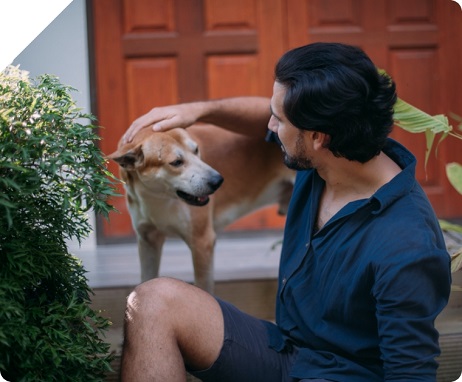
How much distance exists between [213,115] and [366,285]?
1.11 meters

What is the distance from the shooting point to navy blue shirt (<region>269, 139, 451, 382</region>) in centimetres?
186

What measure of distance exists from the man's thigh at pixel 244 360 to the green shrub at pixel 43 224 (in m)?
0.32

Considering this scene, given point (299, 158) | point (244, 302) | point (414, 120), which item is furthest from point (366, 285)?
point (244, 302)

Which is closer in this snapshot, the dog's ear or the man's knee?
the man's knee

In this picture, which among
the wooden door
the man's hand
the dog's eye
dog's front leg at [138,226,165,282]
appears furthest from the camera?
the wooden door

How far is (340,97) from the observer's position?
6.50 ft

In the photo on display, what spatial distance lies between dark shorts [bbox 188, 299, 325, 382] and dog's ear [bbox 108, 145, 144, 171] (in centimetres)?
85

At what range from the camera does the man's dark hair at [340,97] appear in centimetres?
199

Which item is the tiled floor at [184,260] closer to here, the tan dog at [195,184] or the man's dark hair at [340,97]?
the tan dog at [195,184]

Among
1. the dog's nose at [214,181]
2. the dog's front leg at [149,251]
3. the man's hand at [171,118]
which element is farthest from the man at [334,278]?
the dog's front leg at [149,251]

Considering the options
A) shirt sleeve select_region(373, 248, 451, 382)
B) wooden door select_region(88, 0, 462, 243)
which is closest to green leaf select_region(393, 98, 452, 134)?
shirt sleeve select_region(373, 248, 451, 382)

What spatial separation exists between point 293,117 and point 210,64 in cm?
232

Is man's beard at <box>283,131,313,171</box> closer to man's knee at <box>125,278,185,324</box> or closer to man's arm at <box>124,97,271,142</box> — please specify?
man's knee at <box>125,278,185,324</box>

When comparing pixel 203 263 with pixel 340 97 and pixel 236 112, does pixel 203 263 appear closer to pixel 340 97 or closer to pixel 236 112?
pixel 236 112
